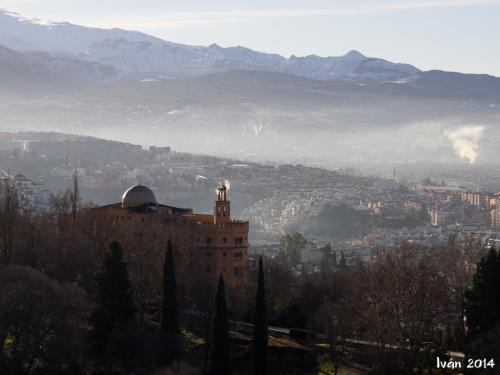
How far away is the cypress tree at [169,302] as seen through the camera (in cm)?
4100

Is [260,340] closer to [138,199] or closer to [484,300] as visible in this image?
[484,300]

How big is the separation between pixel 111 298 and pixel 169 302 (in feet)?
6.76

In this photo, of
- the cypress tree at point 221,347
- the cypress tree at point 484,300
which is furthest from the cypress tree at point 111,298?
the cypress tree at point 484,300

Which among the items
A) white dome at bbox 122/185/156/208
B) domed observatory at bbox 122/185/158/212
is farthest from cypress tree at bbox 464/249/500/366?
white dome at bbox 122/185/156/208

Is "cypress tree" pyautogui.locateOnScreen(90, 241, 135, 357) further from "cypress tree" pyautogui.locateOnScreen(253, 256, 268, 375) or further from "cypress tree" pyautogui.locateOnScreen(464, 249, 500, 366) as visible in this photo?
"cypress tree" pyautogui.locateOnScreen(464, 249, 500, 366)

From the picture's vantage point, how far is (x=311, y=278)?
52406 mm

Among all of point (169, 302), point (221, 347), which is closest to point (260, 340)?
point (221, 347)

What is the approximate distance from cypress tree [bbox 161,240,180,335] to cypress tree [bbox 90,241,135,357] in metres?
1.06

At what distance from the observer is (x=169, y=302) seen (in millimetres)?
41312

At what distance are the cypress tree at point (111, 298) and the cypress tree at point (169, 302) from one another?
106 cm

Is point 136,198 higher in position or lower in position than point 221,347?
higher

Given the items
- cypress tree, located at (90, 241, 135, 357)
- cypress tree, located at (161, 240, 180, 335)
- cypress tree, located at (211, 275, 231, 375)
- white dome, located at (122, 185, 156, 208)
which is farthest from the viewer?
white dome, located at (122, 185, 156, 208)

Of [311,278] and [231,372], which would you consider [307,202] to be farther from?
[231,372]

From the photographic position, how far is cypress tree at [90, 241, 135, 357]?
39625 mm
